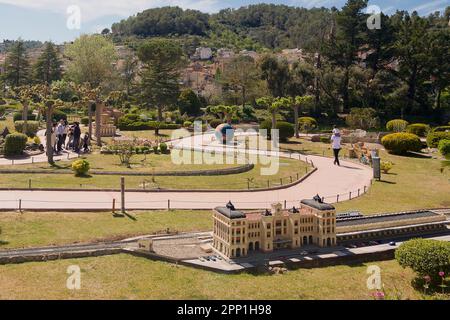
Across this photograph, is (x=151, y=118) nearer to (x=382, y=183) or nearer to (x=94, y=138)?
(x=94, y=138)

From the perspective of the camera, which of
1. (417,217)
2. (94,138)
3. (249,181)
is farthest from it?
(94,138)

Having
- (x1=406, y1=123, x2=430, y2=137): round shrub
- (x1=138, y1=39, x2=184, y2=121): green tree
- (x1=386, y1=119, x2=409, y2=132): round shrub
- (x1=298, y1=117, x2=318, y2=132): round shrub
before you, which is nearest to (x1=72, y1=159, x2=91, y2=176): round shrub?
(x1=298, y1=117, x2=318, y2=132): round shrub

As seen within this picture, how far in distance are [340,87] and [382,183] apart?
33665 mm

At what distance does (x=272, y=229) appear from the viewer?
1908 centimetres

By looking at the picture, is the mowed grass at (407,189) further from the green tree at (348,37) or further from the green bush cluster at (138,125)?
the green tree at (348,37)

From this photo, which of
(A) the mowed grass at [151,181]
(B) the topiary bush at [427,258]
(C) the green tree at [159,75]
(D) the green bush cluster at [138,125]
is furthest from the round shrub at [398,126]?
(B) the topiary bush at [427,258]

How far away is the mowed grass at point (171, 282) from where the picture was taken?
1496 centimetres

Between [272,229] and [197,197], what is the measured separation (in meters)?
7.79

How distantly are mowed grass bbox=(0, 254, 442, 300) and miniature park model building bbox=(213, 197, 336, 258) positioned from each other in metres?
1.77

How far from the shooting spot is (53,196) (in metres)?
24.2

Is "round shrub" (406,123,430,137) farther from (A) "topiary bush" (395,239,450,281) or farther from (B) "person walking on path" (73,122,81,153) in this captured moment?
(A) "topiary bush" (395,239,450,281)

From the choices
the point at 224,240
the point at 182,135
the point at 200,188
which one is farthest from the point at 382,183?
the point at 182,135

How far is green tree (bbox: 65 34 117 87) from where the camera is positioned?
7069 cm

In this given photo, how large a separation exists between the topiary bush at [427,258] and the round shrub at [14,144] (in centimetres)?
2723
